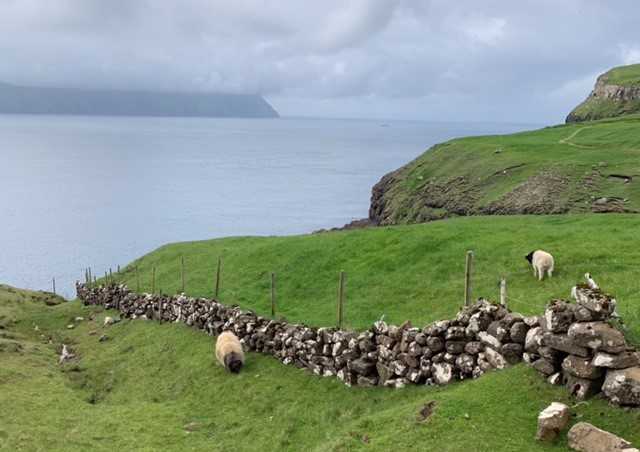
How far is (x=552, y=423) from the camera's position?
38.3 feet

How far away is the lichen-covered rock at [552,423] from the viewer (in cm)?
1168

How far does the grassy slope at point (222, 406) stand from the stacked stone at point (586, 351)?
372 mm

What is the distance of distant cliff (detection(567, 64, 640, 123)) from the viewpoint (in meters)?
116

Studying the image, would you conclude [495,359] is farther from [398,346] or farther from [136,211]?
[136,211]

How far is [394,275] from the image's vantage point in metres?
29.8

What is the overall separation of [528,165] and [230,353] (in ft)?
150

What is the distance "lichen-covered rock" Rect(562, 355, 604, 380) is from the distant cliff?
374 ft

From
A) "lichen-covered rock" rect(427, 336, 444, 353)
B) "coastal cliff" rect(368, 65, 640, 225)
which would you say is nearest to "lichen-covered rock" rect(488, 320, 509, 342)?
Result: "lichen-covered rock" rect(427, 336, 444, 353)

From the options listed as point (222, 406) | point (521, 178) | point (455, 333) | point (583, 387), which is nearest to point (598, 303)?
point (583, 387)

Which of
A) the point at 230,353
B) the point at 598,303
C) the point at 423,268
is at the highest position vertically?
the point at 598,303

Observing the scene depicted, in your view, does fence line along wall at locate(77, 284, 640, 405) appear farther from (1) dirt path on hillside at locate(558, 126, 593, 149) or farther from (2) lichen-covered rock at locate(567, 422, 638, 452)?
(1) dirt path on hillside at locate(558, 126, 593, 149)

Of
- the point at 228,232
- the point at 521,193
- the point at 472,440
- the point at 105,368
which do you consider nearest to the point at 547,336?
the point at 472,440

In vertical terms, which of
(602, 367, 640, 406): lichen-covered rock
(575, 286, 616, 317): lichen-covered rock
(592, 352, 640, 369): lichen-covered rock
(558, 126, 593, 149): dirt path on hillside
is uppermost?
(558, 126, 593, 149): dirt path on hillside

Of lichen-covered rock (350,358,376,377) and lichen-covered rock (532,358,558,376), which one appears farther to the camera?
lichen-covered rock (350,358,376,377)
